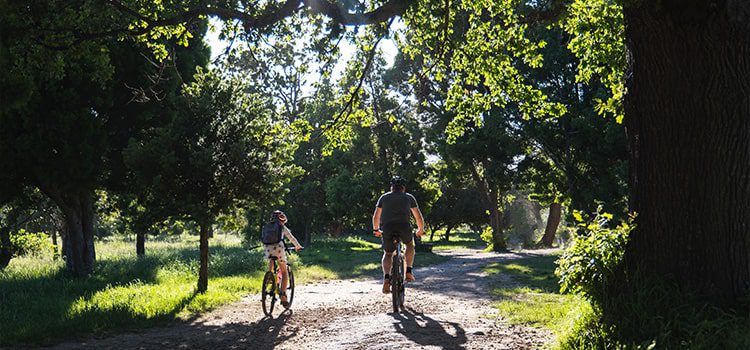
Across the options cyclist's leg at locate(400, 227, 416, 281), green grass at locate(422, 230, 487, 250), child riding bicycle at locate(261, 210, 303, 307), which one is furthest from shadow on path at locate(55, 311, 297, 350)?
green grass at locate(422, 230, 487, 250)

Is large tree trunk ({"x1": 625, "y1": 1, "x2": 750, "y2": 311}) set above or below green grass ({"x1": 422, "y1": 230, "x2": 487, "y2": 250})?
above

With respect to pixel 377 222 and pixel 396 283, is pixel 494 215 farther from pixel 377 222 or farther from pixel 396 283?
pixel 396 283

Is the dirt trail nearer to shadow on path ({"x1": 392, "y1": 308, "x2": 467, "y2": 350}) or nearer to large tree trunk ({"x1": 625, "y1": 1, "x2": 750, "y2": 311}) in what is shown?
shadow on path ({"x1": 392, "y1": 308, "x2": 467, "y2": 350})

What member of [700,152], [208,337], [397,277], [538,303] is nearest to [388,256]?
[397,277]

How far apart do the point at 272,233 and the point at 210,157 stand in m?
2.59

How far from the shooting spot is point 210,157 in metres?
11.4

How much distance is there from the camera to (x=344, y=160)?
34969mm

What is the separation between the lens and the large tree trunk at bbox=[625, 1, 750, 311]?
513 centimetres

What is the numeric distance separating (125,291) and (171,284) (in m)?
2.01

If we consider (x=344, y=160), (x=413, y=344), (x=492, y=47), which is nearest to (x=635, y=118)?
(x=413, y=344)

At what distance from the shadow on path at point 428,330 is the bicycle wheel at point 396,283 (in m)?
0.19

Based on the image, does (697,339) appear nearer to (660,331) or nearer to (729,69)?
(660,331)

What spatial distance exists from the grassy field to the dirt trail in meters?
0.53

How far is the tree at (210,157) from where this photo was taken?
11516mm
